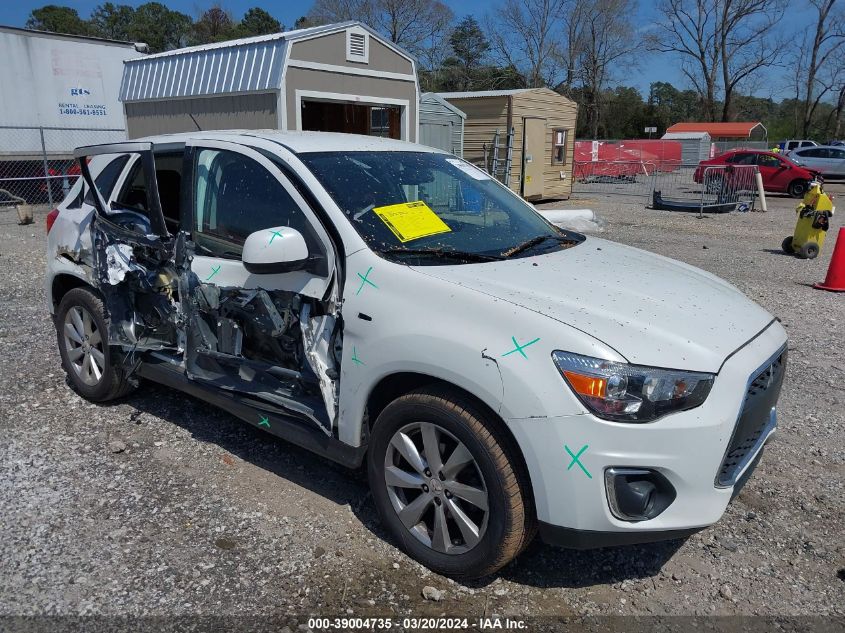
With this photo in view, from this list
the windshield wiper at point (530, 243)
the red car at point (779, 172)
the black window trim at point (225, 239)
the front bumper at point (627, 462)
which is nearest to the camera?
the front bumper at point (627, 462)

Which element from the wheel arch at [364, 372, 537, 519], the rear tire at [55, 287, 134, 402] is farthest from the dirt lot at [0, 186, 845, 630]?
the wheel arch at [364, 372, 537, 519]

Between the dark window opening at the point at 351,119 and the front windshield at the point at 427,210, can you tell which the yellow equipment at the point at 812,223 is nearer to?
the dark window opening at the point at 351,119

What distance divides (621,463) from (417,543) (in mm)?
1034

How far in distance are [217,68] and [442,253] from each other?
33.0 feet

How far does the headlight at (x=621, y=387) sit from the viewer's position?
7.80 ft

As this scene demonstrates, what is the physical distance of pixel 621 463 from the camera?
7.82 feet

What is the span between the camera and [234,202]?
11.7 feet

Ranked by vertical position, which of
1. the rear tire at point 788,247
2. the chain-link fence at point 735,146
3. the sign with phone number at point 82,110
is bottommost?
the rear tire at point 788,247

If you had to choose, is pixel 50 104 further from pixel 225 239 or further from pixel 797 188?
pixel 797 188

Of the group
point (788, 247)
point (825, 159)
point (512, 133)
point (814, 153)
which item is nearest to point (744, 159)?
point (825, 159)

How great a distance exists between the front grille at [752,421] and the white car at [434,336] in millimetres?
13

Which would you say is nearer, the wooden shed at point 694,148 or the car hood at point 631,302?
the car hood at point 631,302

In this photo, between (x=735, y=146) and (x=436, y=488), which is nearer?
(x=436, y=488)

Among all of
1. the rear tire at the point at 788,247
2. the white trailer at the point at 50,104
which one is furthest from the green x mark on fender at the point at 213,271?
the white trailer at the point at 50,104
